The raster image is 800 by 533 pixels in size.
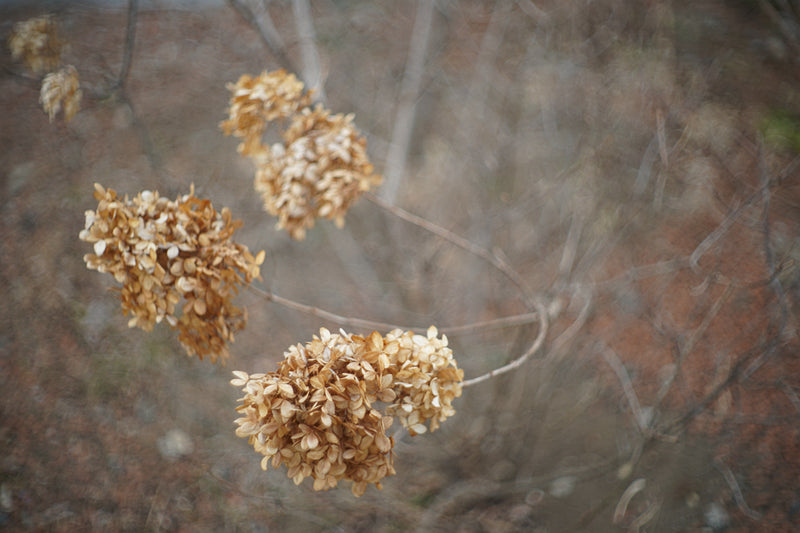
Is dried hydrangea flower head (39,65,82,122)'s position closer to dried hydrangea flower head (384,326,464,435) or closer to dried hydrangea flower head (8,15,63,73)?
dried hydrangea flower head (8,15,63,73)

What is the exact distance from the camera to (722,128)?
2.31 m

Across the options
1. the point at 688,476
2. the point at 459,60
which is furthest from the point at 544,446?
the point at 459,60

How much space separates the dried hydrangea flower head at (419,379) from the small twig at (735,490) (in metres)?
1.48

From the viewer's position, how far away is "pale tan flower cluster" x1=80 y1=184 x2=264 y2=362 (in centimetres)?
89

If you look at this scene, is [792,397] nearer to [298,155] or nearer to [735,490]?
[735,490]

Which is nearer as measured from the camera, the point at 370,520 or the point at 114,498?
the point at 370,520

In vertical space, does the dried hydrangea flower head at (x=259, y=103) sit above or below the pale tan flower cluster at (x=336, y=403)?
above

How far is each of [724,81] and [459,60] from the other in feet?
5.53

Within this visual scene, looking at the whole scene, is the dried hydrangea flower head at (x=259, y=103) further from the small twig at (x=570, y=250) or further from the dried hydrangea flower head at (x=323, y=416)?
the small twig at (x=570, y=250)

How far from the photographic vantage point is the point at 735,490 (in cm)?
175

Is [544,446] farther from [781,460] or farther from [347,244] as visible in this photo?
[347,244]

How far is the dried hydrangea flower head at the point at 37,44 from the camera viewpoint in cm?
143

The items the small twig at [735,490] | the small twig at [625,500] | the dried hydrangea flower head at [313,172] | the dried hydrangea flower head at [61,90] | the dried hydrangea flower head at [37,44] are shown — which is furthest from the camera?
the small twig at [625,500]

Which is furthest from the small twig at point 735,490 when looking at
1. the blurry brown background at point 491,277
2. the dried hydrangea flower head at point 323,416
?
the dried hydrangea flower head at point 323,416
